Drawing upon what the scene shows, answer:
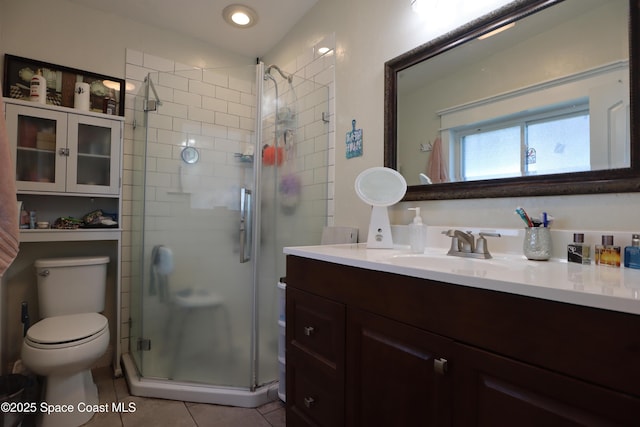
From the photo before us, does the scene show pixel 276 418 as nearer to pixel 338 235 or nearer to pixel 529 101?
pixel 338 235

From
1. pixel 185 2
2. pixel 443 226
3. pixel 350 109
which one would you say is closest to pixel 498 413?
pixel 443 226

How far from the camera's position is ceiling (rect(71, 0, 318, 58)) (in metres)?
2.05

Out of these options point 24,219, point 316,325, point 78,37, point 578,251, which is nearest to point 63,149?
point 24,219

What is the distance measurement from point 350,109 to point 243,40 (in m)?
1.33

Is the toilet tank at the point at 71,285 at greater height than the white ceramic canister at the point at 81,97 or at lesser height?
lesser

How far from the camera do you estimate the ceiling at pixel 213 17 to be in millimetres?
2055

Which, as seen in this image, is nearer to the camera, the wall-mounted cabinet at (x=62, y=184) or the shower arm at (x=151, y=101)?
the wall-mounted cabinet at (x=62, y=184)

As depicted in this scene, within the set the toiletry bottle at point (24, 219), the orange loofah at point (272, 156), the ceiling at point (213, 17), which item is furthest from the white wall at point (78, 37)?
the orange loofah at point (272, 156)

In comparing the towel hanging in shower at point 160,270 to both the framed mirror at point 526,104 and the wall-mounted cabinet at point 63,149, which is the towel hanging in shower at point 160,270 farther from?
A: the framed mirror at point 526,104

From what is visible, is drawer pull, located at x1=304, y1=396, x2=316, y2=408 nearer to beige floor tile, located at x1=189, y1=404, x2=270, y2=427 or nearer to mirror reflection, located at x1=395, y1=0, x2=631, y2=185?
beige floor tile, located at x1=189, y1=404, x2=270, y2=427

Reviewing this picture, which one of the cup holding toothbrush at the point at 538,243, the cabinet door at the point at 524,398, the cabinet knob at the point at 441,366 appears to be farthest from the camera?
the cup holding toothbrush at the point at 538,243

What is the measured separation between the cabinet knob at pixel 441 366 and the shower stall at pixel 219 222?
123 cm

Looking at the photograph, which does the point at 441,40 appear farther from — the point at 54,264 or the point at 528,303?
the point at 54,264

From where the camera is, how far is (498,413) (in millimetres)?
628
